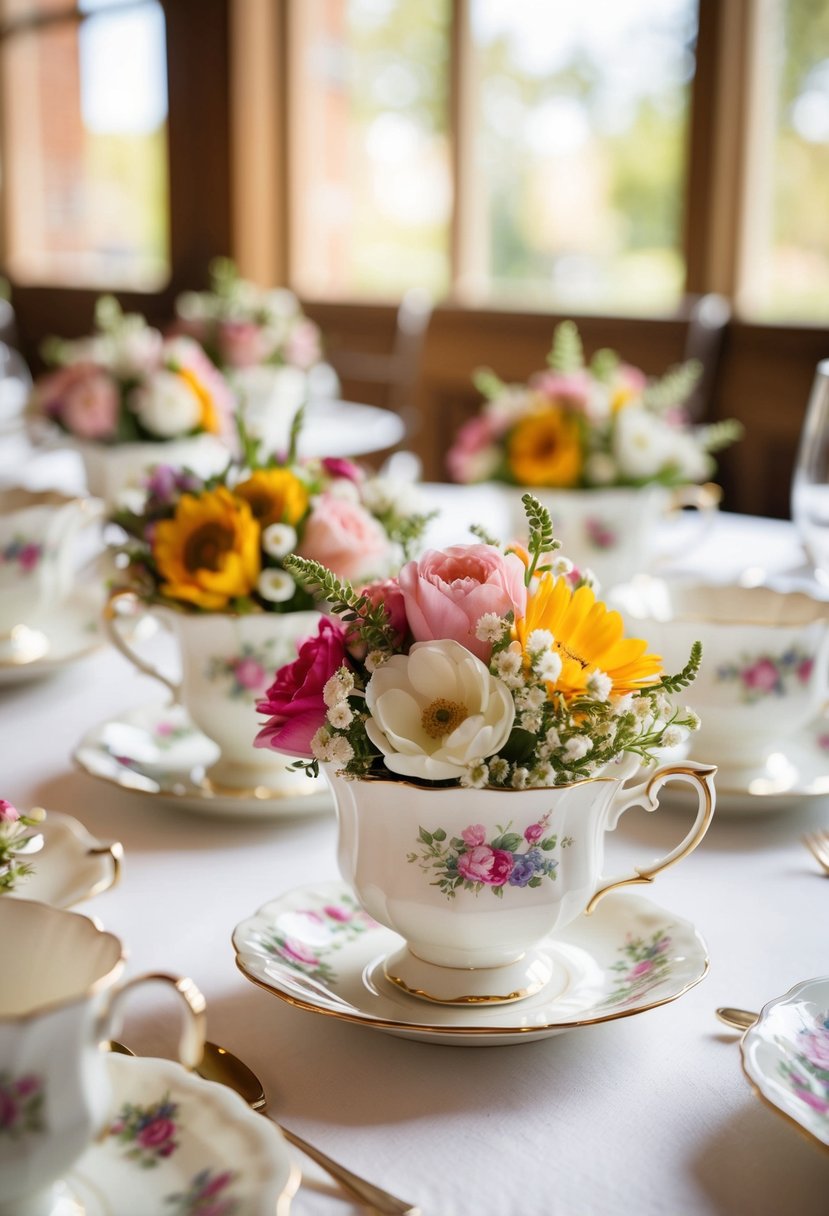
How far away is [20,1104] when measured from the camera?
0.49m

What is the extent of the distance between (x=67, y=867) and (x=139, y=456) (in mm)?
1090

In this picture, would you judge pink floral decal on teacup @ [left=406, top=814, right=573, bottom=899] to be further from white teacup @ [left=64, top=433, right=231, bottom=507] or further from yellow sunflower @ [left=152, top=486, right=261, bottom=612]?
white teacup @ [left=64, top=433, right=231, bottom=507]

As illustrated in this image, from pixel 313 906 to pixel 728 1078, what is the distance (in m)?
0.26

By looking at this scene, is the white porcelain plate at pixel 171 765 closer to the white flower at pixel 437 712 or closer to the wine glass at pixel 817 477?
the white flower at pixel 437 712

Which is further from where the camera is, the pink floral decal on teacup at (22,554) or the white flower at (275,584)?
the pink floral decal on teacup at (22,554)

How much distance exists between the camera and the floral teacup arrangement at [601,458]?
5.05ft

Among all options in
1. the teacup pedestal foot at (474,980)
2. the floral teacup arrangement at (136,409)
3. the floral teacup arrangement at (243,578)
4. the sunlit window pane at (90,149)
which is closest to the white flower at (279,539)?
the floral teacup arrangement at (243,578)

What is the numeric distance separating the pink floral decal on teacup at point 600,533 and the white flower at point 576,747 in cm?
91

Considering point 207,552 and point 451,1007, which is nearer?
point 451,1007

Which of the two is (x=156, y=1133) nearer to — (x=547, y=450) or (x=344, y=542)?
(x=344, y=542)

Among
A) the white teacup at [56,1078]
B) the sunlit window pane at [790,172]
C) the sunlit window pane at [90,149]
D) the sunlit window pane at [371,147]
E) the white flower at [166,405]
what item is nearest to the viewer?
the white teacup at [56,1078]

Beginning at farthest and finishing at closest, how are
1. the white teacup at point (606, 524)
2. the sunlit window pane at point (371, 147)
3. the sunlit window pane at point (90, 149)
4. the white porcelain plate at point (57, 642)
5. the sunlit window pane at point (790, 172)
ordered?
1. the sunlit window pane at point (90, 149)
2. the sunlit window pane at point (371, 147)
3. the sunlit window pane at point (790, 172)
4. the white teacup at point (606, 524)
5. the white porcelain plate at point (57, 642)

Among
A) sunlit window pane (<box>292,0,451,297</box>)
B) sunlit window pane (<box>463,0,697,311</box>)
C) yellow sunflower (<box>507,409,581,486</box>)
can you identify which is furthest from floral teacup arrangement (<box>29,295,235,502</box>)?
sunlit window pane (<box>292,0,451,297</box>)

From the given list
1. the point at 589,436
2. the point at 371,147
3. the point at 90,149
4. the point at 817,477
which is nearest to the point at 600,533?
the point at 589,436
